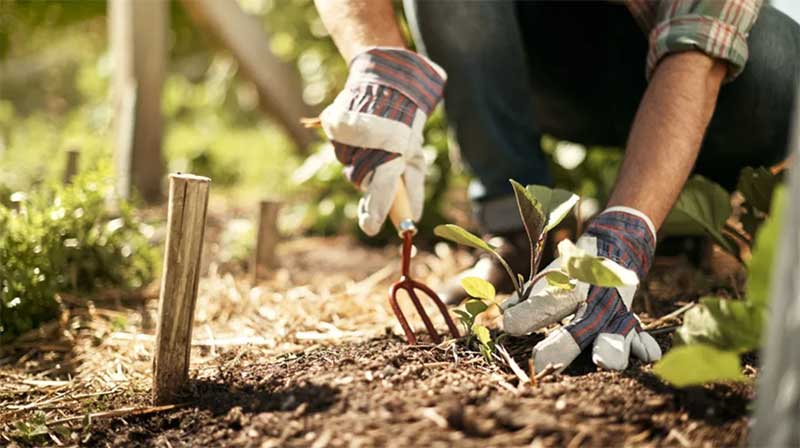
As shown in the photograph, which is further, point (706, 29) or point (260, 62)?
point (260, 62)

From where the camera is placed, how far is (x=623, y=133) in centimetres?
221

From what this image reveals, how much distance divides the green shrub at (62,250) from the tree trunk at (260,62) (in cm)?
152

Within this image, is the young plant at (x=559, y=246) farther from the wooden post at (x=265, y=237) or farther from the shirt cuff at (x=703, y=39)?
the wooden post at (x=265, y=237)

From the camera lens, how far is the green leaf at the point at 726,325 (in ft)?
2.93

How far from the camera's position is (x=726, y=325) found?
3.00ft

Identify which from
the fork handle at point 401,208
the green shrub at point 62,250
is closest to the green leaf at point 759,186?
the fork handle at point 401,208

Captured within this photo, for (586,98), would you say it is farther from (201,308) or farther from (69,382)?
(69,382)

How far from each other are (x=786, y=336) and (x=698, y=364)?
0.17 meters

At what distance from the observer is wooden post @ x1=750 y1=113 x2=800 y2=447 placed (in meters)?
0.70

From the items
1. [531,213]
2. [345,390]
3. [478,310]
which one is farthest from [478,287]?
[345,390]

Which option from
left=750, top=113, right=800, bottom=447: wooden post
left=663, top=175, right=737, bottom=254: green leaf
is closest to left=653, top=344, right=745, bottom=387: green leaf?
left=750, top=113, right=800, bottom=447: wooden post

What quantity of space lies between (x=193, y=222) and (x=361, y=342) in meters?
0.45

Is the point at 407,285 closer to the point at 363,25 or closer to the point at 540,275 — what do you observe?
the point at 540,275

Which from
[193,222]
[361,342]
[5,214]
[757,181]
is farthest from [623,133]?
[5,214]
